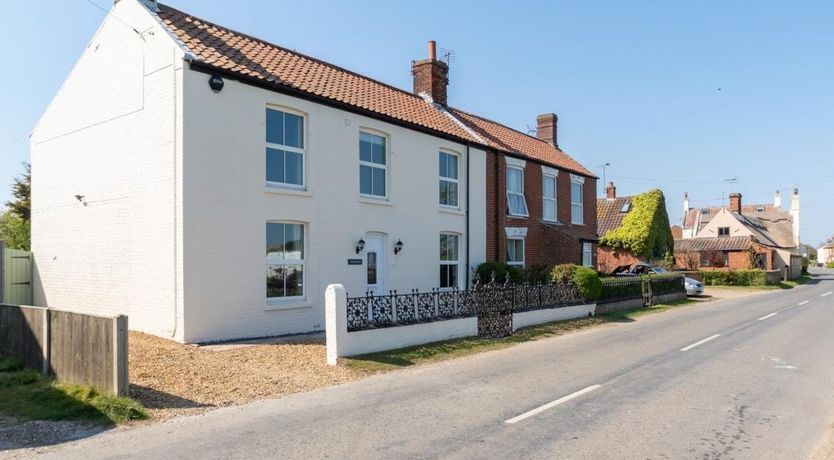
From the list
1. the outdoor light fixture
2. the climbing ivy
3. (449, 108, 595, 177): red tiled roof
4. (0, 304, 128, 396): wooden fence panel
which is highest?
(449, 108, 595, 177): red tiled roof

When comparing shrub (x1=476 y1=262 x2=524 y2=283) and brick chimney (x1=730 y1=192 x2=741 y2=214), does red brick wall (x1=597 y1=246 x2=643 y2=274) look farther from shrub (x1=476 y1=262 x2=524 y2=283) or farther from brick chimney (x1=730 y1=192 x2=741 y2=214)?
brick chimney (x1=730 y1=192 x2=741 y2=214)

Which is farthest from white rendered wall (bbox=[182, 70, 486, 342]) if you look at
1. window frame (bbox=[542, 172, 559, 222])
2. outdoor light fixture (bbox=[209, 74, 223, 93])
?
window frame (bbox=[542, 172, 559, 222])

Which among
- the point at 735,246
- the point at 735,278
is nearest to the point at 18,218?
the point at 735,278

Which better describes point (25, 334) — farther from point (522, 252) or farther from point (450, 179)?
point (522, 252)

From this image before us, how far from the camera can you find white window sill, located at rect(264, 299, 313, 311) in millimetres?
13249

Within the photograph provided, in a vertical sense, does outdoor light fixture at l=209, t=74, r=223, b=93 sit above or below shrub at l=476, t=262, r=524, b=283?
above

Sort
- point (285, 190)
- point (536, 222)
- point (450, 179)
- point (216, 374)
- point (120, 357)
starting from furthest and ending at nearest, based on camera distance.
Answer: point (536, 222) → point (450, 179) → point (285, 190) → point (216, 374) → point (120, 357)

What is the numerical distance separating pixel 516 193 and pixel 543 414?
16.3 meters

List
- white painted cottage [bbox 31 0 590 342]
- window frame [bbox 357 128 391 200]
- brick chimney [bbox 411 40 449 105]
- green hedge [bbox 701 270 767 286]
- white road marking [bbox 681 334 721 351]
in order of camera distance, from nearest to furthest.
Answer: white painted cottage [bbox 31 0 590 342]
white road marking [bbox 681 334 721 351]
window frame [bbox 357 128 391 200]
brick chimney [bbox 411 40 449 105]
green hedge [bbox 701 270 767 286]

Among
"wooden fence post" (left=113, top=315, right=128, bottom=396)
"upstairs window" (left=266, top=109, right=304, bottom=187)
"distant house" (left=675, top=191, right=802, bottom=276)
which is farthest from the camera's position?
"distant house" (left=675, top=191, right=802, bottom=276)

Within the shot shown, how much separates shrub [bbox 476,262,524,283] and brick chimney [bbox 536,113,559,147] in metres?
13.3

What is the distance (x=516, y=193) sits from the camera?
2284 cm

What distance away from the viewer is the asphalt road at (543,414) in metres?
5.91

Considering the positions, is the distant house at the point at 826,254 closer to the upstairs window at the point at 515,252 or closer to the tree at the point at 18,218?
the upstairs window at the point at 515,252
